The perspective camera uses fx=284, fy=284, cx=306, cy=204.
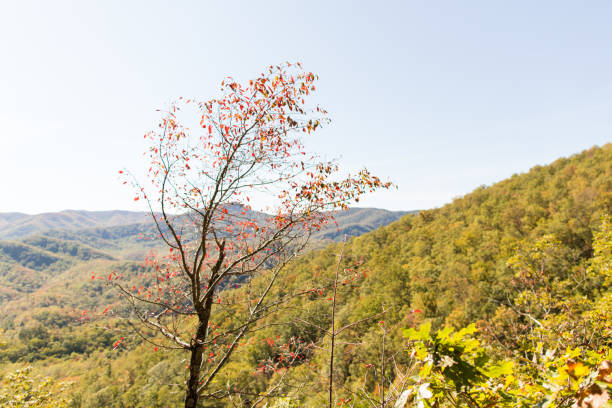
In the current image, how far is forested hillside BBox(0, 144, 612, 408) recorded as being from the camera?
507 cm

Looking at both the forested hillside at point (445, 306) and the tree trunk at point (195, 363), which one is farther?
the forested hillside at point (445, 306)

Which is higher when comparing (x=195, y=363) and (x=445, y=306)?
(x=195, y=363)

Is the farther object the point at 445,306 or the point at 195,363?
the point at 445,306

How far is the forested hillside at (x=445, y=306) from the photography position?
5.07 metres

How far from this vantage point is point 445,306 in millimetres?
39469

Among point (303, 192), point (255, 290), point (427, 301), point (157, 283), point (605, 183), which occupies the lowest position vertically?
point (427, 301)

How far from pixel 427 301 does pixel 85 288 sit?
566ft

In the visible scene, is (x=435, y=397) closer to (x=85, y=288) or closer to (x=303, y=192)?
(x=303, y=192)

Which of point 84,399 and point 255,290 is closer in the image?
point 255,290

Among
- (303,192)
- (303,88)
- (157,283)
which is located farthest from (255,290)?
(303,88)

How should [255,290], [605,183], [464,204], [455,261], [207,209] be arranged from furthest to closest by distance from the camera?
[464,204] → [455,261] → [605,183] → [255,290] → [207,209]

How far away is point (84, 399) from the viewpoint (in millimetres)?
50188

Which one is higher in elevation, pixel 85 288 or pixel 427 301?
pixel 427 301

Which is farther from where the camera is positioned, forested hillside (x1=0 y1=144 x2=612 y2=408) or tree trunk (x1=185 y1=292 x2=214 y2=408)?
forested hillside (x1=0 y1=144 x2=612 y2=408)
